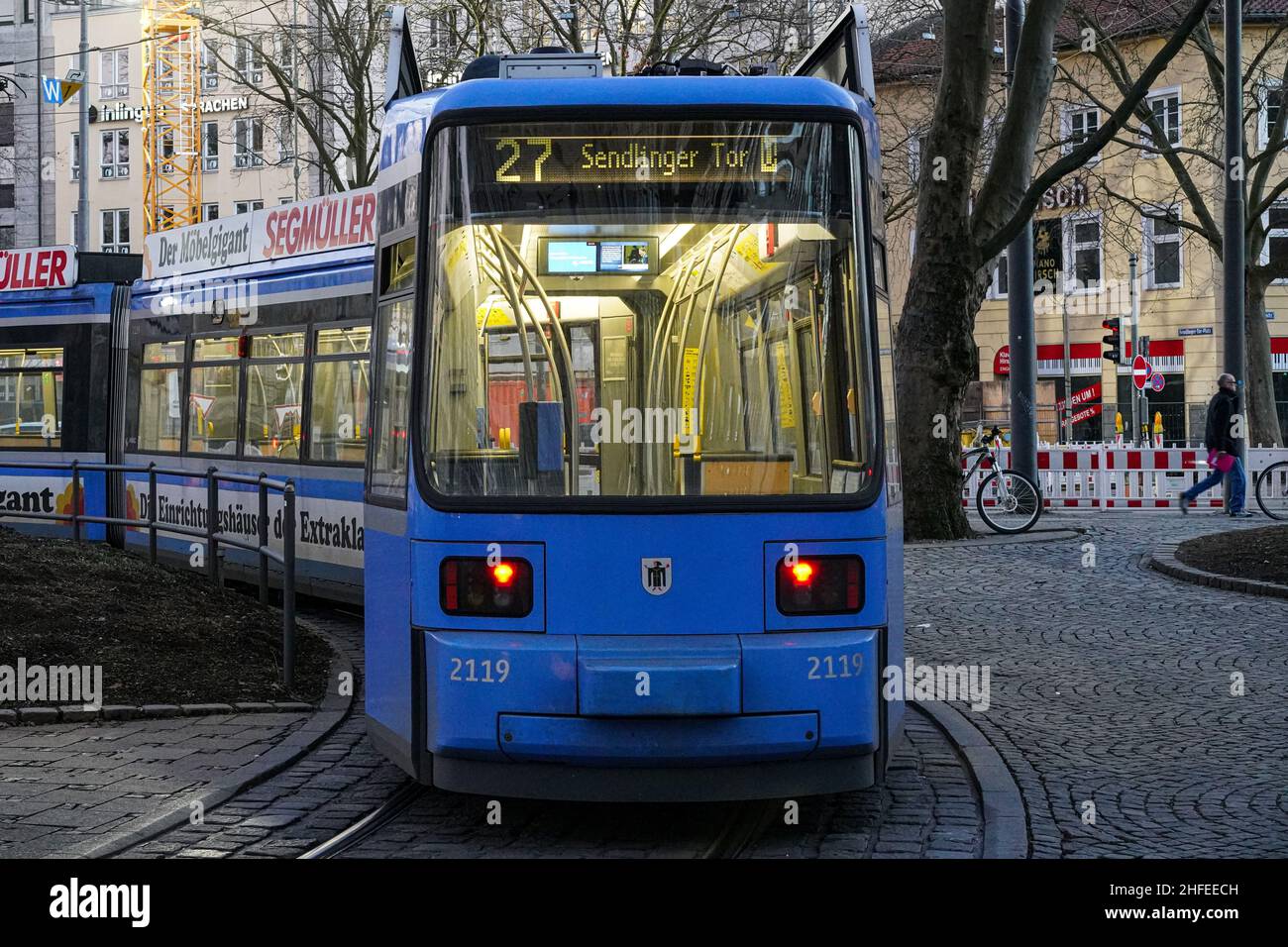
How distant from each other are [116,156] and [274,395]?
5835cm

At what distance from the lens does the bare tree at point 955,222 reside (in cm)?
1930

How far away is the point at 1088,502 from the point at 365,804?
71.2 ft

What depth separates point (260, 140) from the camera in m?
64.1

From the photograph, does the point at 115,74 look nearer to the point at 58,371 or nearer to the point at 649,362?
the point at 58,371

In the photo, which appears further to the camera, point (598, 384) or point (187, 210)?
point (187, 210)

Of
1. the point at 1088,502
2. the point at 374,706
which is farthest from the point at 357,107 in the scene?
the point at 374,706

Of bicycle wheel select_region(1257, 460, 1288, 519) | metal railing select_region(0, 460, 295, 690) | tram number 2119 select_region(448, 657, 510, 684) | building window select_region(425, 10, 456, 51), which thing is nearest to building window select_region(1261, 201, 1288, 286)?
building window select_region(425, 10, 456, 51)

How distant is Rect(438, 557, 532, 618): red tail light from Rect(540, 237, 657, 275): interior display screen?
111 centimetres

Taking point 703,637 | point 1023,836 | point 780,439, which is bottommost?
point 1023,836

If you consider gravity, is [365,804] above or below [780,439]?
below

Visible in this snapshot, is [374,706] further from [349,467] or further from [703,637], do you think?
[349,467]

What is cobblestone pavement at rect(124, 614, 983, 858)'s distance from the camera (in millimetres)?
6441

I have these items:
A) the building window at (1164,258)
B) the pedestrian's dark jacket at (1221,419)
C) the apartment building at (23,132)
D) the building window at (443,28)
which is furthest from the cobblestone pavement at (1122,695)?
the apartment building at (23,132)

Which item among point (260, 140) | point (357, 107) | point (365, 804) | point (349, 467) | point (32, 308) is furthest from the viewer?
point (260, 140)
